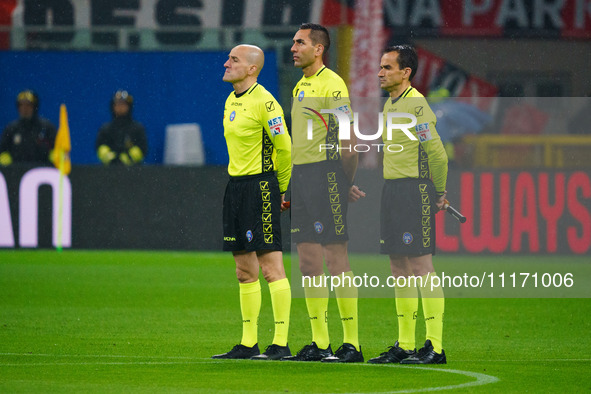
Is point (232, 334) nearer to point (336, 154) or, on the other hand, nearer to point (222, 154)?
point (336, 154)

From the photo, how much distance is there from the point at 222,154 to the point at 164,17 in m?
6.16

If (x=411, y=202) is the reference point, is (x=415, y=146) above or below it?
above

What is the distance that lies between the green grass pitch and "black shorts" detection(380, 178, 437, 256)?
31.2 inches

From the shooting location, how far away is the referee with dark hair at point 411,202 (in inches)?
326

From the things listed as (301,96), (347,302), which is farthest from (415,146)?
(347,302)

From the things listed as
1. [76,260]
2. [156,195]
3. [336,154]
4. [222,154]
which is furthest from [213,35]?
[336,154]

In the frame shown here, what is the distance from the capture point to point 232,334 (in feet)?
34.2

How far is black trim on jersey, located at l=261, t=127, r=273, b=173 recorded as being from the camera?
335 inches

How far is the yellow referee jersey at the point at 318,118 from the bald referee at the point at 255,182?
10cm

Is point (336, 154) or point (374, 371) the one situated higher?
point (336, 154)

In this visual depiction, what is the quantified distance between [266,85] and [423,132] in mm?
13309

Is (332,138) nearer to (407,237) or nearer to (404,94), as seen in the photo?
(404,94)

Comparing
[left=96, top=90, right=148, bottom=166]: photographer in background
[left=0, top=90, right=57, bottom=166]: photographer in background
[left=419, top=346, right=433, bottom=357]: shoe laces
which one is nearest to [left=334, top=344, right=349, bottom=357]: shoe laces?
[left=419, top=346, right=433, bottom=357]: shoe laces

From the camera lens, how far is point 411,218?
27.4 feet
